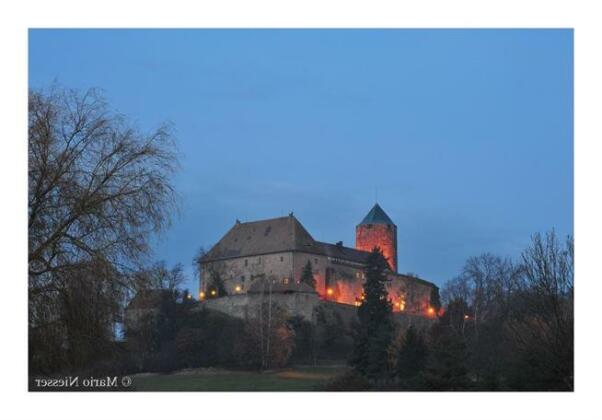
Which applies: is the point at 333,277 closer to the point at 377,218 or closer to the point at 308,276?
the point at 308,276

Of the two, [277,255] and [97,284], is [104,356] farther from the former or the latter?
[277,255]

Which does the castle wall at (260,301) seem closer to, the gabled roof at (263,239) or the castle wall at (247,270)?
the castle wall at (247,270)

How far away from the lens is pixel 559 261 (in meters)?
21.7

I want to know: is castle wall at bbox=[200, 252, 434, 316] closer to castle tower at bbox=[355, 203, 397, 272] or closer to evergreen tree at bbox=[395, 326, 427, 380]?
castle tower at bbox=[355, 203, 397, 272]

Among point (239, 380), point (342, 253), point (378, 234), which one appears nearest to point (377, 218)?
point (378, 234)

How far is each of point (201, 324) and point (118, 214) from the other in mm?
51586

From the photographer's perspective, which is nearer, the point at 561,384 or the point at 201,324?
the point at 561,384

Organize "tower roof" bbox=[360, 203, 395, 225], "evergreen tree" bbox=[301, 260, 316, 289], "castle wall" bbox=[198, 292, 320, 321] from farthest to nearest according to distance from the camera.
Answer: "tower roof" bbox=[360, 203, 395, 225] → "evergreen tree" bbox=[301, 260, 316, 289] → "castle wall" bbox=[198, 292, 320, 321]

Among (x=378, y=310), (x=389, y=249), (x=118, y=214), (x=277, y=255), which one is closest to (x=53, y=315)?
(x=118, y=214)

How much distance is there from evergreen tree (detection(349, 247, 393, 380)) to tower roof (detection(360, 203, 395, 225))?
29.6m

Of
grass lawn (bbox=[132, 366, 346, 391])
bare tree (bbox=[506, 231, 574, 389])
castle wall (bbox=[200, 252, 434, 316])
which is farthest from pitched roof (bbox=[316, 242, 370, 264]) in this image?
bare tree (bbox=[506, 231, 574, 389])

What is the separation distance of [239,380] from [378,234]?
47.9 m

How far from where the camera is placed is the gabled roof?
264 feet

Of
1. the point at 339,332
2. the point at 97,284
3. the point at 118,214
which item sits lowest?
the point at 339,332
